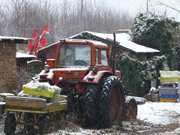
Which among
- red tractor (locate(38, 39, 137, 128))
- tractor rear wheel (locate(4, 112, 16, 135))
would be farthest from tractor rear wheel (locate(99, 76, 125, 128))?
tractor rear wheel (locate(4, 112, 16, 135))

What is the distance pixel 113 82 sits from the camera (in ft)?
45.1

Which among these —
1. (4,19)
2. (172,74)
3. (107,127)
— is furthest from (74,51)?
(4,19)

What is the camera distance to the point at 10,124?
12.0 metres

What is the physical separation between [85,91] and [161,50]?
1770 centimetres

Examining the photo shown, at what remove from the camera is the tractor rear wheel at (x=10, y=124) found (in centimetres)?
1195

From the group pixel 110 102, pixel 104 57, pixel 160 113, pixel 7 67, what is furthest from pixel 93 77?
pixel 160 113

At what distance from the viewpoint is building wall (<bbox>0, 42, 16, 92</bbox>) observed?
1705 cm

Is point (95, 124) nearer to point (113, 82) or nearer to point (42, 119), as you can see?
point (113, 82)

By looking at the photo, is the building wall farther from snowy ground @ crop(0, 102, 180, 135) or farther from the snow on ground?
the snow on ground

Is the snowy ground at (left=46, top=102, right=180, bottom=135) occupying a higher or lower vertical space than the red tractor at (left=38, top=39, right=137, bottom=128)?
lower

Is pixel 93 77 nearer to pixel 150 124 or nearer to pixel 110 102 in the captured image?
pixel 110 102

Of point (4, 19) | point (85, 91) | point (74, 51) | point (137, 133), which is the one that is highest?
point (4, 19)

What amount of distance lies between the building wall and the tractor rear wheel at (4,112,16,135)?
16.2 ft

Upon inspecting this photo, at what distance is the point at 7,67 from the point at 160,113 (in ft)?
18.7
